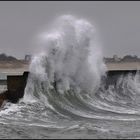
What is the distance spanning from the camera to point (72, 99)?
21031 mm

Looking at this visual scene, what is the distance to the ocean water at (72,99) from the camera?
14281 millimetres

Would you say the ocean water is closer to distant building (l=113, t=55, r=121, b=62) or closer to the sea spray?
the sea spray

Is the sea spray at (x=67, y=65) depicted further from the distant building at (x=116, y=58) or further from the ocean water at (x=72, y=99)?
the distant building at (x=116, y=58)

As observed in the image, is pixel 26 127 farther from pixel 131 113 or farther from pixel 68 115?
pixel 131 113

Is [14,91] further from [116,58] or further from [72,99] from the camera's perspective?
[116,58]

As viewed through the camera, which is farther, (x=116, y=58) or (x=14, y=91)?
(x=116, y=58)

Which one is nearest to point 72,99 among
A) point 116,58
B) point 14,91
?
point 14,91

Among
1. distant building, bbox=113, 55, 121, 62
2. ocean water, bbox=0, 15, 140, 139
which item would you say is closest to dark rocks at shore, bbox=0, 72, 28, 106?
ocean water, bbox=0, 15, 140, 139

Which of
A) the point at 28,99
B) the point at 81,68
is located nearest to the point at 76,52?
the point at 81,68

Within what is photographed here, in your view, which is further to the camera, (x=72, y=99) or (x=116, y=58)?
(x=116, y=58)

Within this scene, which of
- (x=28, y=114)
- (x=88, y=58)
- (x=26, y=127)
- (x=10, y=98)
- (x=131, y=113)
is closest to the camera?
(x=26, y=127)

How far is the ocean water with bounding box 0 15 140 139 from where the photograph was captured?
1428 cm

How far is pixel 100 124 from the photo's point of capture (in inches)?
612

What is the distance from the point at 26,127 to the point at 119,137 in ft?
9.71
